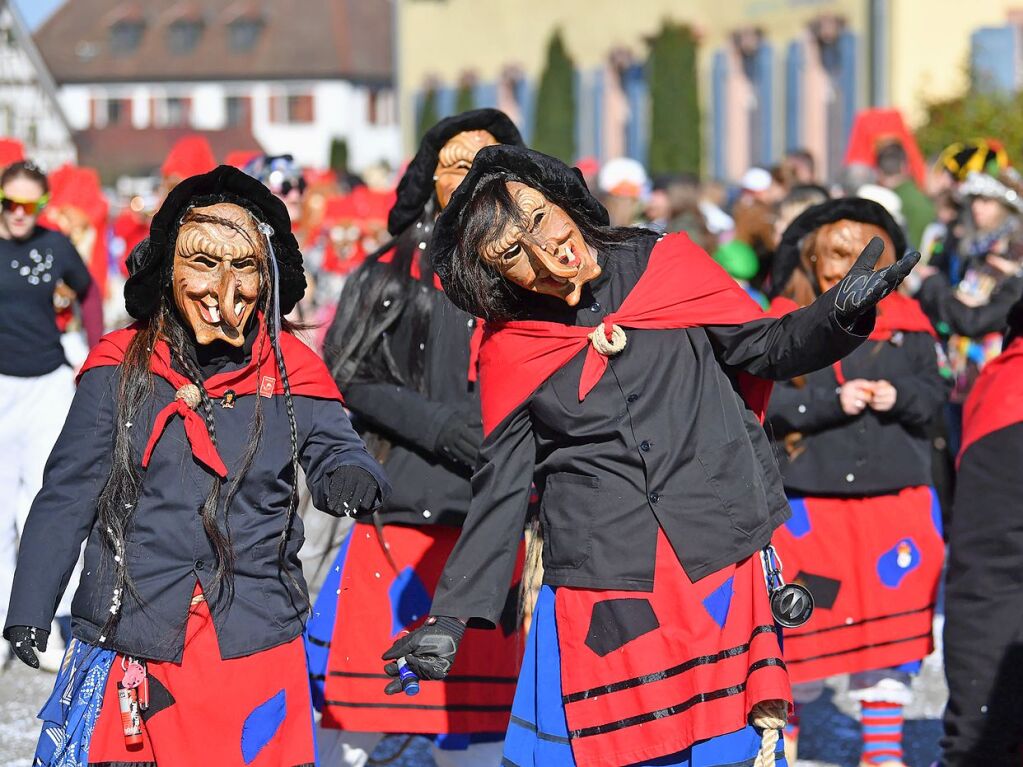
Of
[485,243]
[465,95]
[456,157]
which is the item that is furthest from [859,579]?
[465,95]

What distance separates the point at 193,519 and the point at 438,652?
0.58 metres

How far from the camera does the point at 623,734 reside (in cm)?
368

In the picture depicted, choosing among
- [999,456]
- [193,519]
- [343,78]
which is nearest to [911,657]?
[999,456]

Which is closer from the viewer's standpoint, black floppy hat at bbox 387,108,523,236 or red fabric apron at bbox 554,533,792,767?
red fabric apron at bbox 554,533,792,767

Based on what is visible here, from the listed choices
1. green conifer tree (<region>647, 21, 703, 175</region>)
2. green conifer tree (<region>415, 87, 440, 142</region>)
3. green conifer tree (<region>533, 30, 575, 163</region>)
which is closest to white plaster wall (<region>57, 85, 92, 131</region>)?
green conifer tree (<region>415, 87, 440, 142</region>)

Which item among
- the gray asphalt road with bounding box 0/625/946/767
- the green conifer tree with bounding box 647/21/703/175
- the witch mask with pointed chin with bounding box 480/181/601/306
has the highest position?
the green conifer tree with bounding box 647/21/703/175

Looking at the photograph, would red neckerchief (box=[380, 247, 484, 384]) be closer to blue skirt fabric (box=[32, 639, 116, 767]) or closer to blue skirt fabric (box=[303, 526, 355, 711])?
blue skirt fabric (box=[303, 526, 355, 711])

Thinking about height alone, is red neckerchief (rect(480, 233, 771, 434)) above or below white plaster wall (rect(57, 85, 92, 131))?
below

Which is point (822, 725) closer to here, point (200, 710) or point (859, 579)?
point (859, 579)

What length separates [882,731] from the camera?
5.48 meters

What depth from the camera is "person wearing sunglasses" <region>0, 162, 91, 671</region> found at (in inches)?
272

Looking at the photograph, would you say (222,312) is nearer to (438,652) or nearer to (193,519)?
(193,519)

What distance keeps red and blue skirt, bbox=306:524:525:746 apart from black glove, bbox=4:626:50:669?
1.30 metres

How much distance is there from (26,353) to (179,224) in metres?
3.29
